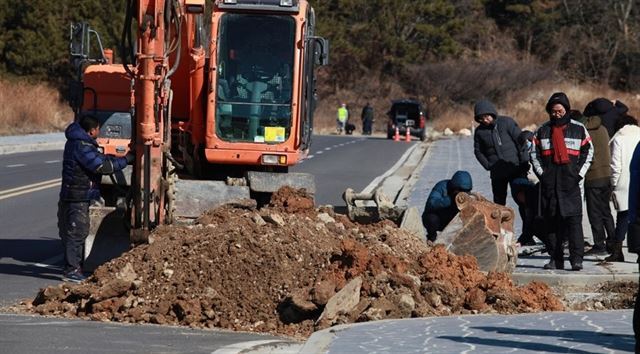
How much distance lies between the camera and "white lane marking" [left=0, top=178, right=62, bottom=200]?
25472mm

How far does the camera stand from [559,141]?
15.1m

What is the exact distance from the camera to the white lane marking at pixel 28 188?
25472mm

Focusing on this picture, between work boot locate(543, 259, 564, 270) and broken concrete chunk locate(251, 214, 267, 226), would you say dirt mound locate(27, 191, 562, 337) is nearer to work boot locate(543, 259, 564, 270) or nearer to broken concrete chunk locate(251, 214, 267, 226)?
broken concrete chunk locate(251, 214, 267, 226)

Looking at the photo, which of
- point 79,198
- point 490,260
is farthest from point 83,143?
point 490,260

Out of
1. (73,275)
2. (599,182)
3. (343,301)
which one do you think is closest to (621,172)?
(599,182)

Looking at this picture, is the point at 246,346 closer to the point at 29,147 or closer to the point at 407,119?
the point at 29,147

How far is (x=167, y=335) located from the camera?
36.2 feet

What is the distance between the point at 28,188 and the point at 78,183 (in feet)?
40.6

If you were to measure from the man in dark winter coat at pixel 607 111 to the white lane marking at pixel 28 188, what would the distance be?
37.9 ft

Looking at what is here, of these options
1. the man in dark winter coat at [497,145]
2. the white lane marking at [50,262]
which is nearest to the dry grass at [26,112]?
the white lane marking at [50,262]

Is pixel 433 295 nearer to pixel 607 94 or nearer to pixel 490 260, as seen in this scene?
pixel 490 260

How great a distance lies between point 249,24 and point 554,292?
536cm

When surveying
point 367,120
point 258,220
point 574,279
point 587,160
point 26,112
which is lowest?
point 367,120

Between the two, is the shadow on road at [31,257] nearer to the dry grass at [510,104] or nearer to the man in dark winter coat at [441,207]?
the man in dark winter coat at [441,207]
